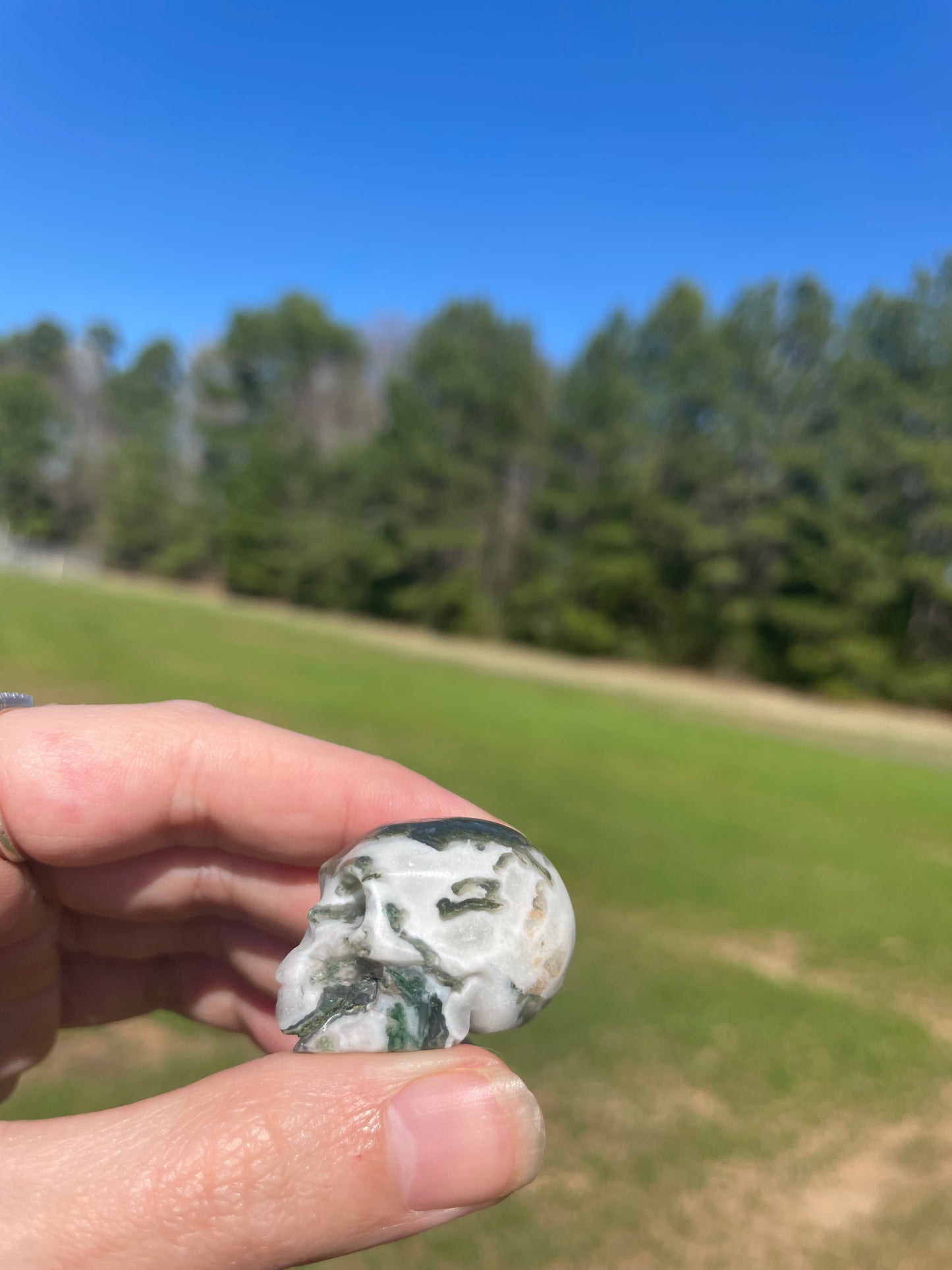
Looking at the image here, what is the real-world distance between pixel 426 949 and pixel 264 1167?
38 cm

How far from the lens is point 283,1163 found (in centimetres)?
114

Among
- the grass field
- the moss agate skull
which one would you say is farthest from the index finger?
the grass field

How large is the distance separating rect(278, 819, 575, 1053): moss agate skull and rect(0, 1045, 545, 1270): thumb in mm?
92

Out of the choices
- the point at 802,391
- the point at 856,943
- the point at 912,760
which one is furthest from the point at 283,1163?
the point at 802,391

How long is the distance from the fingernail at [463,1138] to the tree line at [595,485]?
848 inches

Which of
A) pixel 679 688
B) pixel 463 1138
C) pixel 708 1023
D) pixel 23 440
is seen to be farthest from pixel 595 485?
pixel 463 1138

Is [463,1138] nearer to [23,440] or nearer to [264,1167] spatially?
[264,1167]

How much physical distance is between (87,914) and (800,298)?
26238 mm

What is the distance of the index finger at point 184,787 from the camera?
162cm

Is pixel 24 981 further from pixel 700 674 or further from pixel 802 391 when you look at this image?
pixel 802 391

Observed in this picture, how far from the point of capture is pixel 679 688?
65.6 ft

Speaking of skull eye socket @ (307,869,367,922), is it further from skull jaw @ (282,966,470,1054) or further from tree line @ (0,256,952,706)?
tree line @ (0,256,952,706)

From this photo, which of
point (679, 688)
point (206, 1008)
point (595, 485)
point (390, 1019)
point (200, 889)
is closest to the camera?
point (390, 1019)

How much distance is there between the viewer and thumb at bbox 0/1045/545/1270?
112 centimetres
